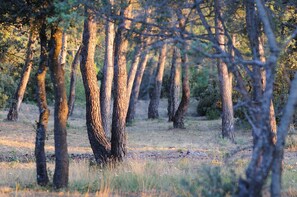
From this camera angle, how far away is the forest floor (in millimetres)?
9053

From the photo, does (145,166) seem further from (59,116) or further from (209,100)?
(209,100)

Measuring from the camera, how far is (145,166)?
13727 millimetres

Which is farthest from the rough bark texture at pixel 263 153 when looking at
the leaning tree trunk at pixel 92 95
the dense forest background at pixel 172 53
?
the leaning tree trunk at pixel 92 95

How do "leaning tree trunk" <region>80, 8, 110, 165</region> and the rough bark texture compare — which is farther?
"leaning tree trunk" <region>80, 8, 110, 165</region>

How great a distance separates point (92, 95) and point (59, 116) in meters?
4.59

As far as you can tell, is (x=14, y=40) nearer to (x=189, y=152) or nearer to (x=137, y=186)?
(x=189, y=152)

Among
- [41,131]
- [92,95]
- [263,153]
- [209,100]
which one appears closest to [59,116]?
[41,131]

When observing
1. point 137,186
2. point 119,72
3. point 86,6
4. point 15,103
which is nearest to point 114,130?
point 119,72

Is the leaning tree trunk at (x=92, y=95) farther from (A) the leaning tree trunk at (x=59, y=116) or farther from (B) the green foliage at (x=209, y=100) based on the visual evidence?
(B) the green foliage at (x=209, y=100)

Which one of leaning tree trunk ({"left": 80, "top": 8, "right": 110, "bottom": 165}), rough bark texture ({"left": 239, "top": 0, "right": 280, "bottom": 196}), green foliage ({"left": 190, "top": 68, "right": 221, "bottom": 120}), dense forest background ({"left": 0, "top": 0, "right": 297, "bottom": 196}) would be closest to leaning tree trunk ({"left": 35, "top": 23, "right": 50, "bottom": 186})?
dense forest background ({"left": 0, "top": 0, "right": 297, "bottom": 196})

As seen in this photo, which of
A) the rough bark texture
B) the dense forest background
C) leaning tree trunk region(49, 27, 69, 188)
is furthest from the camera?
leaning tree trunk region(49, 27, 69, 188)

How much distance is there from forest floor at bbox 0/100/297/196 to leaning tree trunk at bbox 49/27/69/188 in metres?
0.33

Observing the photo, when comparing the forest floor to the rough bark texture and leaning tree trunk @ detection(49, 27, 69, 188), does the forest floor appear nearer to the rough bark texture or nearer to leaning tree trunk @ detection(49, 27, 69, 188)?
leaning tree trunk @ detection(49, 27, 69, 188)

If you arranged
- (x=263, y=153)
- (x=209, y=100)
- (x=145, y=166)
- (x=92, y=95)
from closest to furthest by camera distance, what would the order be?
(x=263, y=153) → (x=145, y=166) → (x=92, y=95) → (x=209, y=100)
